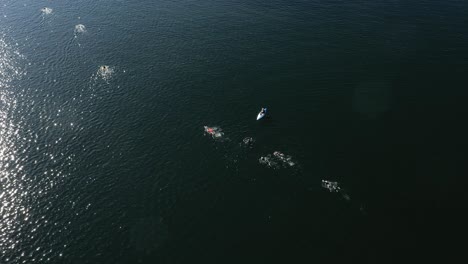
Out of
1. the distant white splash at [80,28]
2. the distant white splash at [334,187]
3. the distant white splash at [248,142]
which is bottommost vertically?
the distant white splash at [334,187]

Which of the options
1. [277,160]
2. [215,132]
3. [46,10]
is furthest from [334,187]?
[46,10]

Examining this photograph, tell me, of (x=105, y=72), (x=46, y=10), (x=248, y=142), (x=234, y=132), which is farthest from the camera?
(x=46, y=10)

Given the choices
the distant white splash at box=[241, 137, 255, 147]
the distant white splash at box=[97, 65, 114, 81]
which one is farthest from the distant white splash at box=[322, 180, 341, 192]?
the distant white splash at box=[97, 65, 114, 81]

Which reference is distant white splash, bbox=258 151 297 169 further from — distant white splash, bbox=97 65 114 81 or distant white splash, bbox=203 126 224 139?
distant white splash, bbox=97 65 114 81

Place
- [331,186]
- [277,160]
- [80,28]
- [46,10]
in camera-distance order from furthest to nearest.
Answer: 1. [46,10]
2. [80,28]
3. [277,160]
4. [331,186]

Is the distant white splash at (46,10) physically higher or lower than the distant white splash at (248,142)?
higher

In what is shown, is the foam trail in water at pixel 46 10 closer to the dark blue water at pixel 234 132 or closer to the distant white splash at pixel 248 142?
the dark blue water at pixel 234 132

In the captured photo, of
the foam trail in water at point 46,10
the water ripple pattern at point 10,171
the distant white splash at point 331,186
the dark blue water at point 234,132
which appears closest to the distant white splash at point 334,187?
the distant white splash at point 331,186

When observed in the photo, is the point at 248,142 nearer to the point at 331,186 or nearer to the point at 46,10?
the point at 331,186
